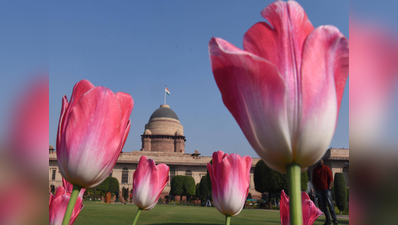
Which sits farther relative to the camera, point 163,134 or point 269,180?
point 163,134

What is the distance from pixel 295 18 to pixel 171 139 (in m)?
52.7

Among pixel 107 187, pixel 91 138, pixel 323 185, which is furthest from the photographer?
pixel 107 187

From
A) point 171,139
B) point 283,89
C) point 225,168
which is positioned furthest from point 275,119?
point 171,139

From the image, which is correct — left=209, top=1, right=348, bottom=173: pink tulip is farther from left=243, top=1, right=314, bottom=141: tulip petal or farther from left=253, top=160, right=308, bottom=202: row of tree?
left=253, top=160, right=308, bottom=202: row of tree

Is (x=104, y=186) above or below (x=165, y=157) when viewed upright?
below

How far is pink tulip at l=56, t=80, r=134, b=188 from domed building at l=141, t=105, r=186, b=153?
51364mm

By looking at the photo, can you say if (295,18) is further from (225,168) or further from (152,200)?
(152,200)

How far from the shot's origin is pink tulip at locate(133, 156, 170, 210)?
1.29m

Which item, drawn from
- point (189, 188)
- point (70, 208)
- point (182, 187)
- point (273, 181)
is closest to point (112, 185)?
point (182, 187)

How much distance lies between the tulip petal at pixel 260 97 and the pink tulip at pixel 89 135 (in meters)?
0.28

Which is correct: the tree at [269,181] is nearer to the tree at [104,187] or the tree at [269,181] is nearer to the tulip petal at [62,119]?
the tree at [104,187]

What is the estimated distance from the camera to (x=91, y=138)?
2.11 feet

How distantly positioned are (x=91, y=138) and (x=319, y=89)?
467 mm

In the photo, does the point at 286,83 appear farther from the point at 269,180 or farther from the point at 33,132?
the point at 269,180
